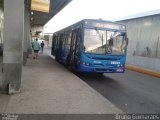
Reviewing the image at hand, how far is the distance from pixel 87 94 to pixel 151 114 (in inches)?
83.7

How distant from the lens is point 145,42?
66.1ft

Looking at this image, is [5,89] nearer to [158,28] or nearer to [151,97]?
[151,97]

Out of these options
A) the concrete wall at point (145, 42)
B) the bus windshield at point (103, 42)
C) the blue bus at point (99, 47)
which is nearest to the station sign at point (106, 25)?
the blue bus at point (99, 47)

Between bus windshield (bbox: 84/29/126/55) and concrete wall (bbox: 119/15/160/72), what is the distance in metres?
5.88

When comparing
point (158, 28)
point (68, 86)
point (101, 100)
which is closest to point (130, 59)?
point (158, 28)

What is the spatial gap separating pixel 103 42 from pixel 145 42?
28.1ft

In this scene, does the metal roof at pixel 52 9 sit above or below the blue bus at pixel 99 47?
above

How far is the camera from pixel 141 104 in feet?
26.4

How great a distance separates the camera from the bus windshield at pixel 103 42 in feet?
41.1

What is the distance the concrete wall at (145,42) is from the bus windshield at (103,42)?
5878 mm

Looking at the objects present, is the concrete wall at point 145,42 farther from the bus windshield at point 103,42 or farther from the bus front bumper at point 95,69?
the bus front bumper at point 95,69

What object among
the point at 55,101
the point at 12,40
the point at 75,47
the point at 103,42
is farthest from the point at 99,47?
the point at 55,101

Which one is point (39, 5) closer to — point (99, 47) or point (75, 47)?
point (75, 47)

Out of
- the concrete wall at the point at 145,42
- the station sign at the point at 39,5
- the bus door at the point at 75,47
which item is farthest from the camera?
the concrete wall at the point at 145,42
